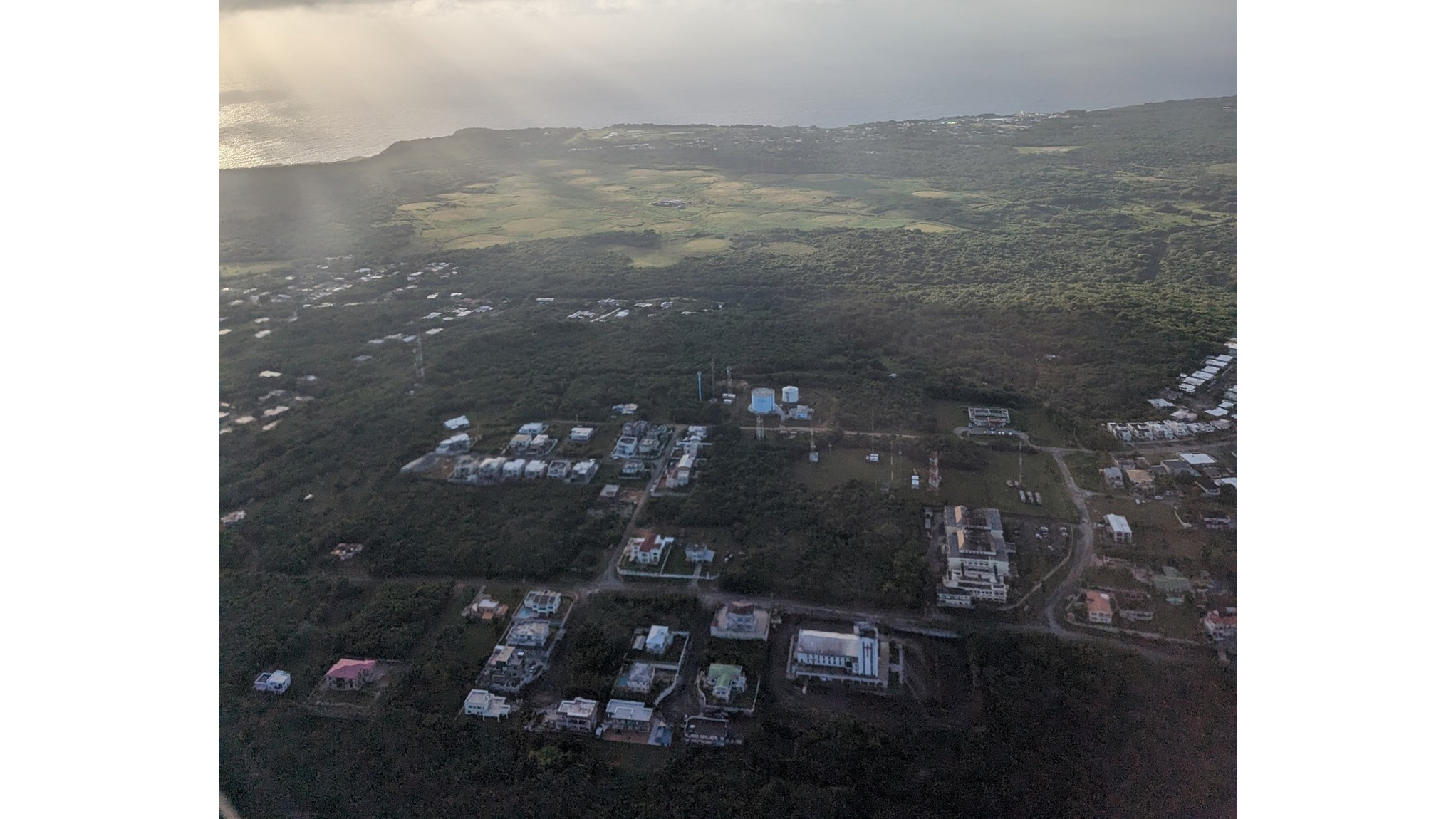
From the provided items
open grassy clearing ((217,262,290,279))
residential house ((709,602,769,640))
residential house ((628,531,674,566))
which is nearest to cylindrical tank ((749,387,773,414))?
residential house ((628,531,674,566))

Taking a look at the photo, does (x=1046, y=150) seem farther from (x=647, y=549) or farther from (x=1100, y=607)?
(x=647, y=549)

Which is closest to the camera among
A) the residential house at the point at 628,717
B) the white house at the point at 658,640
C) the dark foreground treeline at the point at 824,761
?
the dark foreground treeline at the point at 824,761

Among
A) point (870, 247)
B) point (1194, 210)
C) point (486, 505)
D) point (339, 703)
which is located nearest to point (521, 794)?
point (339, 703)

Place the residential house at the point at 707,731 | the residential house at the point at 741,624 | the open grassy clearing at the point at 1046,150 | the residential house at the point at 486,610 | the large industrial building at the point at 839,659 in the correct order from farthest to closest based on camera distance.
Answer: the open grassy clearing at the point at 1046,150 → the residential house at the point at 486,610 → the residential house at the point at 741,624 → the large industrial building at the point at 839,659 → the residential house at the point at 707,731

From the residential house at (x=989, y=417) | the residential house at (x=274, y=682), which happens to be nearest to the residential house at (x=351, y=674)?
A: the residential house at (x=274, y=682)

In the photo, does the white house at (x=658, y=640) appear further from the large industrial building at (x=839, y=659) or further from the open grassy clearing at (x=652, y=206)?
the open grassy clearing at (x=652, y=206)

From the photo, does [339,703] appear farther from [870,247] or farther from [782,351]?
[870,247]

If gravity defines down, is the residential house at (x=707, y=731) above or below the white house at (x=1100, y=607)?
below
